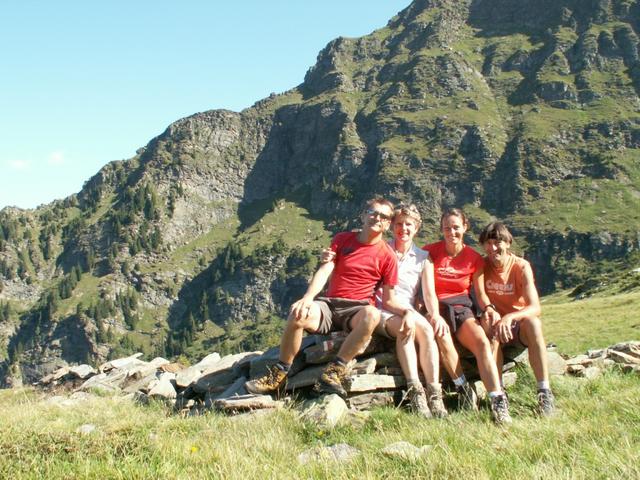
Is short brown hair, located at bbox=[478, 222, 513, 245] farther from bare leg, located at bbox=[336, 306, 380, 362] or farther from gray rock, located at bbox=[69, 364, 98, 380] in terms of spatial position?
gray rock, located at bbox=[69, 364, 98, 380]

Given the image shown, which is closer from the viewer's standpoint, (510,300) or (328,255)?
(510,300)

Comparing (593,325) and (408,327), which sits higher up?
(408,327)

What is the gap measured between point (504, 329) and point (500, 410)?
61.5 inches

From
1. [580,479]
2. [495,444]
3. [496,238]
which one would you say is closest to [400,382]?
[496,238]

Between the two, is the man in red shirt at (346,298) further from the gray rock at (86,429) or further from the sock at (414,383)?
the gray rock at (86,429)

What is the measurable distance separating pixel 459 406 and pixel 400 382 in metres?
1.42

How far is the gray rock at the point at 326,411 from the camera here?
26.6 ft

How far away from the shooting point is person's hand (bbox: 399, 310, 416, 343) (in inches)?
372

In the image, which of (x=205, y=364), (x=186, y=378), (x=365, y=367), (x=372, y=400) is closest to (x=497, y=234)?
(x=365, y=367)

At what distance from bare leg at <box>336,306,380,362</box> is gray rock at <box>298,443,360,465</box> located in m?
2.98

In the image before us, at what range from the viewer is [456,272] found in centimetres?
1059

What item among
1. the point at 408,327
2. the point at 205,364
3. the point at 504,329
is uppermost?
the point at 408,327

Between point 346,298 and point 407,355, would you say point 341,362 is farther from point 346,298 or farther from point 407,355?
point 346,298

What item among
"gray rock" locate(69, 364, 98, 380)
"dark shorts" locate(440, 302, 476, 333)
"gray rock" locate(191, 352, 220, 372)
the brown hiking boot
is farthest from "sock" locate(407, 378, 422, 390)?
"gray rock" locate(69, 364, 98, 380)
